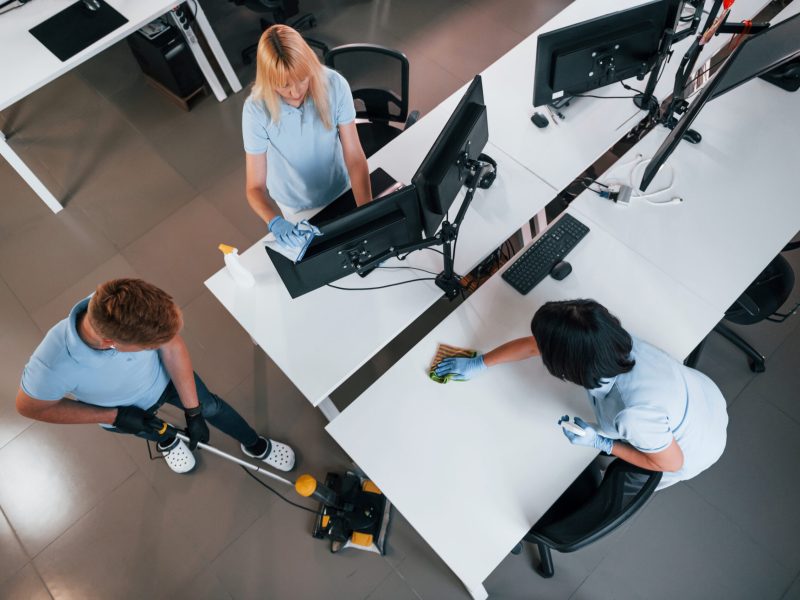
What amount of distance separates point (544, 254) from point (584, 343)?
0.71 m

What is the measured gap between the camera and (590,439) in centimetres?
177

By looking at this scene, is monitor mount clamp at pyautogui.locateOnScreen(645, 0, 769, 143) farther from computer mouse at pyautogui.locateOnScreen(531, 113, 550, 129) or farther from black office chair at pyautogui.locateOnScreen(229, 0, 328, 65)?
black office chair at pyautogui.locateOnScreen(229, 0, 328, 65)

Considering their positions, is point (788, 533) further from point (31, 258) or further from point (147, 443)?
point (31, 258)

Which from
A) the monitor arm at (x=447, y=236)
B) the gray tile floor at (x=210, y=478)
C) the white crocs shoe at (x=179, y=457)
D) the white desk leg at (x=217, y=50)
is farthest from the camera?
the white desk leg at (x=217, y=50)

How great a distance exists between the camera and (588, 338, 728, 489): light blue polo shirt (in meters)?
1.62

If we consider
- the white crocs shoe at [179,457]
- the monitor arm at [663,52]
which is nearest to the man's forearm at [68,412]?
the white crocs shoe at [179,457]

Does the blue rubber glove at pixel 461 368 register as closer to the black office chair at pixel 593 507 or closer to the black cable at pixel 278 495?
the black office chair at pixel 593 507

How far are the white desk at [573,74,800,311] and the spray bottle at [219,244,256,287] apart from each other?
1.41m

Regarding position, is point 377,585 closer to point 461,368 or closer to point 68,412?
point 461,368

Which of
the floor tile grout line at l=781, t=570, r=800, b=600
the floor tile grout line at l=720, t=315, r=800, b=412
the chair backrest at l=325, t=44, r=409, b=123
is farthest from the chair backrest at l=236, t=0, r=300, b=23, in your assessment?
the floor tile grout line at l=781, t=570, r=800, b=600

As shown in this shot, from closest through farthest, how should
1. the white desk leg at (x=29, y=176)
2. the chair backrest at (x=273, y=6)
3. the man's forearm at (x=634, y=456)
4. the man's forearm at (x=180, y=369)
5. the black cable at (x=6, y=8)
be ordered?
the man's forearm at (x=634, y=456)
the man's forearm at (x=180, y=369)
the white desk leg at (x=29, y=176)
the black cable at (x=6, y=8)
the chair backrest at (x=273, y=6)

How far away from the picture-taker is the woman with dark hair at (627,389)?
1574 millimetres

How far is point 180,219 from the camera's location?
3299mm

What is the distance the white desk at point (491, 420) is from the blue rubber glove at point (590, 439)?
0.27 ft
